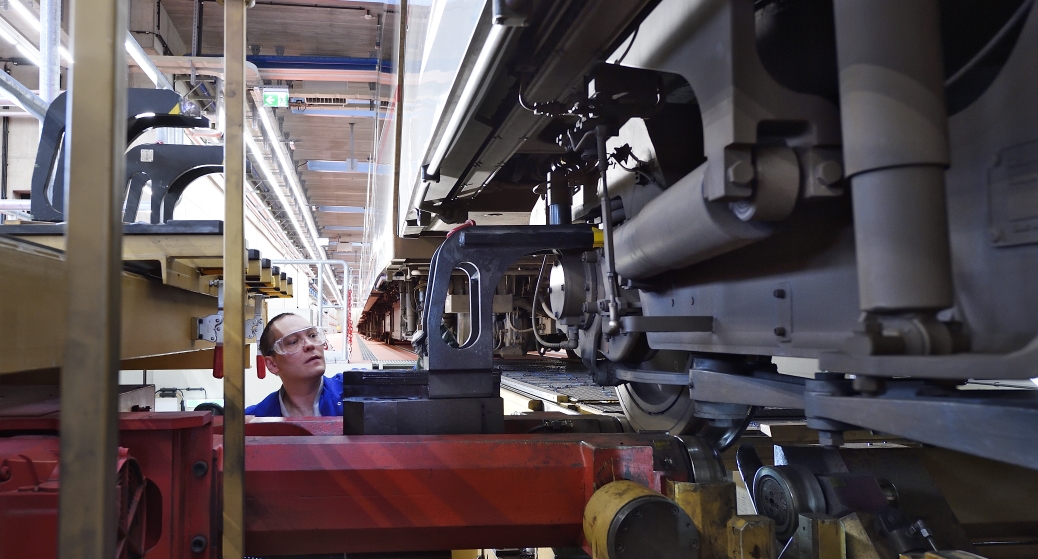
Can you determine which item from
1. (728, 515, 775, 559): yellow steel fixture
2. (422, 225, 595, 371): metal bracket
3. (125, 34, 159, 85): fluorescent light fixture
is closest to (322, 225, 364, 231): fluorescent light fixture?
(125, 34, 159, 85): fluorescent light fixture

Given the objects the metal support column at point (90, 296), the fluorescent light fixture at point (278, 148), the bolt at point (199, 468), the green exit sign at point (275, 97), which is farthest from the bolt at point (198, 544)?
the fluorescent light fixture at point (278, 148)

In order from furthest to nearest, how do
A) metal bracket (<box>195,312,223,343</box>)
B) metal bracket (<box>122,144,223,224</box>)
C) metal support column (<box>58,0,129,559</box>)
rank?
metal bracket (<box>195,312,223,343</box>)
metal bracket (<box>122,144,223,224</box>)
metal support column (<box>58,0,129,559</box>)

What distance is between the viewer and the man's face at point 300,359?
10.8 feet

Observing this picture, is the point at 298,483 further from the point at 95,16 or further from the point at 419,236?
the point at 419,236

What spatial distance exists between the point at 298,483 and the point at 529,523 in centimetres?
56

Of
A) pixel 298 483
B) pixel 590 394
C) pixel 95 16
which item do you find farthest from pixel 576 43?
pixel 590 394

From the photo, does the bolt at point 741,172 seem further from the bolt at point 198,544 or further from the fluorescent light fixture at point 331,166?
the fluorescent light fixture at point 331,166

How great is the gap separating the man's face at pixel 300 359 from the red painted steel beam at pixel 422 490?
156 cm

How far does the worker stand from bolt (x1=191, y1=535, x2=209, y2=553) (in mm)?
1645

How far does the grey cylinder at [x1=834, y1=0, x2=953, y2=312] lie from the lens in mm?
1054

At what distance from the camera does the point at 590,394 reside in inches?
160

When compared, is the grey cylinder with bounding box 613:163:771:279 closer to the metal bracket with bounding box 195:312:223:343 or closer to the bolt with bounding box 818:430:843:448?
the bolt with bounding box 818:430:843:448

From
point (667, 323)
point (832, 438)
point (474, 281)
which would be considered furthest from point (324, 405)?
point (832, 438)

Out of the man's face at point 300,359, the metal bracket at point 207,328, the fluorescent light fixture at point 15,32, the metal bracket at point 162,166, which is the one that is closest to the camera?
the metal bracket at point 162,166
